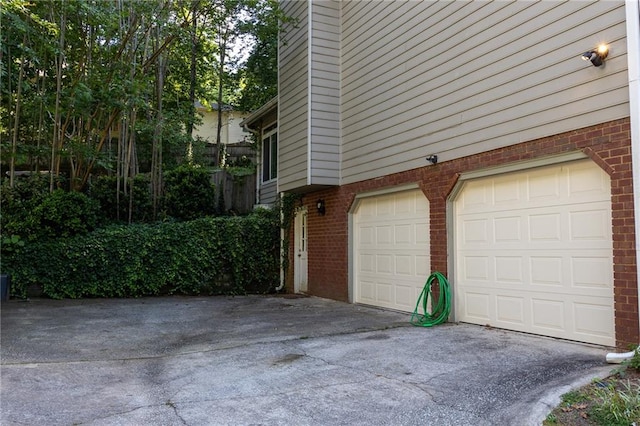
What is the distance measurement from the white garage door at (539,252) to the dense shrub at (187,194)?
24.3 feet

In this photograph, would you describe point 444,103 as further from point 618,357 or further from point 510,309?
point 618,357

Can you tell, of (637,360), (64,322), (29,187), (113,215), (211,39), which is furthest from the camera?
(211,39)

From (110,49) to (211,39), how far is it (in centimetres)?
608

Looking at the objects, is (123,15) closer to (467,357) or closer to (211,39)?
(211,39)

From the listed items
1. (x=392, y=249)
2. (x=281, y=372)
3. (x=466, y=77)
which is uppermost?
(x=466, y=77)

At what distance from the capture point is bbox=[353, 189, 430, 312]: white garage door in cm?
759

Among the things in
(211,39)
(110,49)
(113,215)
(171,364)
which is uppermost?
(211,39)

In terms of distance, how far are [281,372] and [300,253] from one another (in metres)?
6.86

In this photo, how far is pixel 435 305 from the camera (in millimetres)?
7020

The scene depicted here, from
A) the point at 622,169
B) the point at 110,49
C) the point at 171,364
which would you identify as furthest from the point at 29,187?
the point at 622,169

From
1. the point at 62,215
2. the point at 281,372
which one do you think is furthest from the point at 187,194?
the point at 281,372

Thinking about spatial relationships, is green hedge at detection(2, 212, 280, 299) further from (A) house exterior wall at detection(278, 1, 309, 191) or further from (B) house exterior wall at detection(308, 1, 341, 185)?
(B) house exterior wall at detection(308, 1, 341, 185)

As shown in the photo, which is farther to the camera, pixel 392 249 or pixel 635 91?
pixel 392 249

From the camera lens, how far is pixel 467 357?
4.83 m
